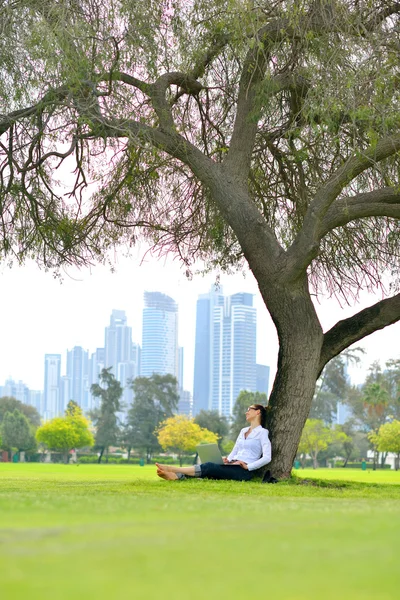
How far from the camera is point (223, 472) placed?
35.1 ft

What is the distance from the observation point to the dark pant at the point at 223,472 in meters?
10.6

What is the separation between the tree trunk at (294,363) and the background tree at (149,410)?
81.0m

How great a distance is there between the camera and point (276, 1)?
1198cm

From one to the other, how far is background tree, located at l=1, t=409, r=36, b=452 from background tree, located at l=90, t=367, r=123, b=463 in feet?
26.0

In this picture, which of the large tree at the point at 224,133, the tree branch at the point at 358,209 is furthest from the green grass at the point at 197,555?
the tree branch at the point at 358,209

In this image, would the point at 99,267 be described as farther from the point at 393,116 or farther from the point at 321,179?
the point at 393,116

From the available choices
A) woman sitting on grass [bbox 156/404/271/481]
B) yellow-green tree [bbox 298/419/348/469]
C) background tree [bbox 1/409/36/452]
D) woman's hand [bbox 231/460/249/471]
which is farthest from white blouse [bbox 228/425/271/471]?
background tree [bbox 1/409/36/452]

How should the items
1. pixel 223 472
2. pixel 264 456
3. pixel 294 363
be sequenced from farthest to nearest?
pixel 294 363 < pixel 264 456 < pixel 223 472

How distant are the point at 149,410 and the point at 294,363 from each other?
87.6 metres

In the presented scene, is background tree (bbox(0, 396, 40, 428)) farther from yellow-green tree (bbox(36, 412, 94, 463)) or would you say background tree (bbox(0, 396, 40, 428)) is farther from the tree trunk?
the tree trunk

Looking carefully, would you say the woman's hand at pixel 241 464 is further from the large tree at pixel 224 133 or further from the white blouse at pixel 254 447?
the large tree at pixel 224 133

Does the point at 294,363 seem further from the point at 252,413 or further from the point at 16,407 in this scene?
the point at 16,407

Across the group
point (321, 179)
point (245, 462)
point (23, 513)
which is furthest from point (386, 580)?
point (321, 179)

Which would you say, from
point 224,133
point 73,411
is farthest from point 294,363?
point 73,411
